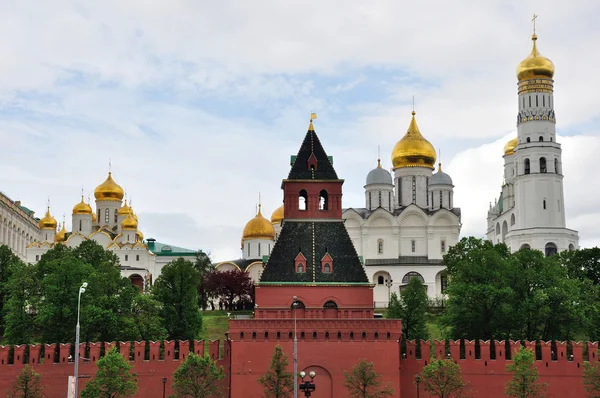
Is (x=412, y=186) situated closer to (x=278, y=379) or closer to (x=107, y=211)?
(x=107, y=211)

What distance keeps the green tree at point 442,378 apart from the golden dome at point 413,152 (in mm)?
52440

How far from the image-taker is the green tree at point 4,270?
67.3 m

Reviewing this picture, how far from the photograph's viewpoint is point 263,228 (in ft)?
376

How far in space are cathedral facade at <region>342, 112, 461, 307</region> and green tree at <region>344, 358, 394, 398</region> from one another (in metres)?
44.3

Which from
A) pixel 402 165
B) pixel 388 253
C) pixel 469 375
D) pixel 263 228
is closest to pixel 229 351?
pixel 469 375

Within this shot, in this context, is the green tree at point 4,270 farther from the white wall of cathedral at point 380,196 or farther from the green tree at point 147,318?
the white wall of cathedral at point 380,196

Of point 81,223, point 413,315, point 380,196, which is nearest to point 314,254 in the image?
point 413,315

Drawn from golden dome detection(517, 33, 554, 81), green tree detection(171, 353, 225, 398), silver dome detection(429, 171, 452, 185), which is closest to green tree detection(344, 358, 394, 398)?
green tree detection(171, 353, 225, 398)

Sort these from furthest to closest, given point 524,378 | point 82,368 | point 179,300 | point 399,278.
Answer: point 399,278
point 179,300
point 82,368
point 524,378

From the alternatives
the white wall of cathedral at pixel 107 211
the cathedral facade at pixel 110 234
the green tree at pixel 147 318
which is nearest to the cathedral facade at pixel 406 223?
the cathedral facade at pixel 110 234

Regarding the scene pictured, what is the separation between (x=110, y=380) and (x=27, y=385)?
13.5 ft

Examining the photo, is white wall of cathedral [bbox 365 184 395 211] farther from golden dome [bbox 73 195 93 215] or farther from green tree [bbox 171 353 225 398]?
green tree [bbox 171 353 225 398]

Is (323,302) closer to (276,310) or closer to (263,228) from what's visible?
(276,310)

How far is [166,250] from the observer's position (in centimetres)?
12925
